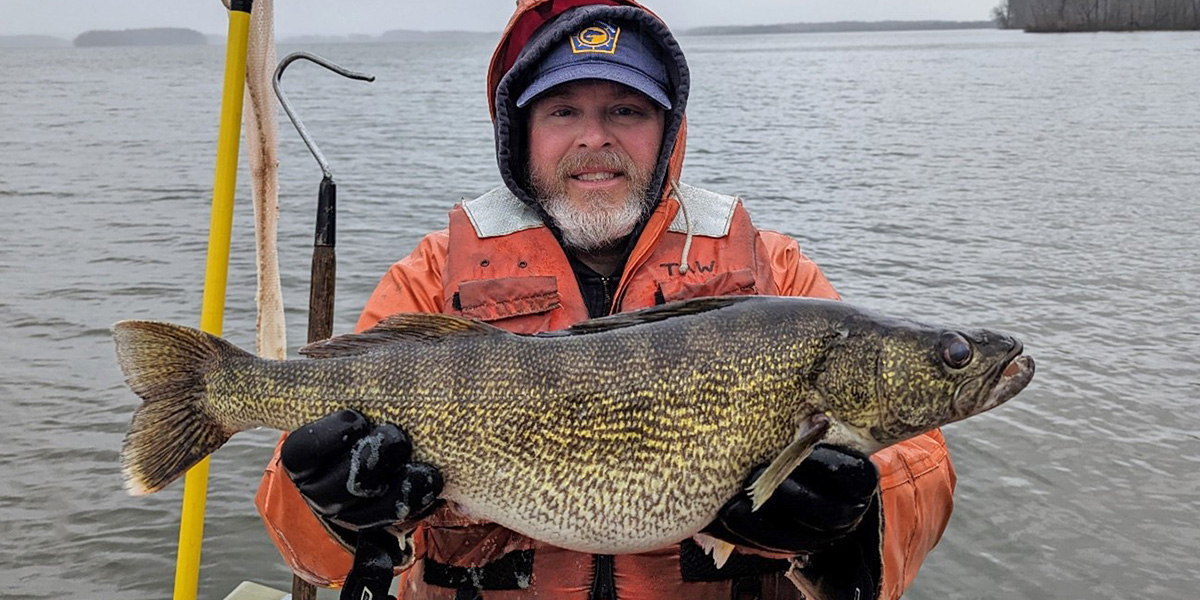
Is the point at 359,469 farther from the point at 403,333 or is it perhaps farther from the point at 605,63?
the point at 605,63

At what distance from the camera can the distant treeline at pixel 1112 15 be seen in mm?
94438

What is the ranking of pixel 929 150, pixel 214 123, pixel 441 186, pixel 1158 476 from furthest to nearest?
1. pixel 214 123
2. pixel 929 150
3. pixel 441 186
4. pixel 1158 476

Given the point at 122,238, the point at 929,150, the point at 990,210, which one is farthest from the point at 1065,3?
the point at 122,238

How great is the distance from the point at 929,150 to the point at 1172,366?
554 inches

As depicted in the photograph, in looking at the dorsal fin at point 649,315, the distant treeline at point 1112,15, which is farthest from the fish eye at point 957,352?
the distant treeline at point 1112,15

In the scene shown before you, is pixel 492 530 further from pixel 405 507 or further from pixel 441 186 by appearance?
pixel 441 186

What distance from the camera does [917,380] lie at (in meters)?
2.64

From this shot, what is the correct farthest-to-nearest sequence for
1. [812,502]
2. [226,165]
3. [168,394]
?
[226,165], [168,394], [812,502]

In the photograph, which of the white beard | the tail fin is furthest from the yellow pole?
the white beard

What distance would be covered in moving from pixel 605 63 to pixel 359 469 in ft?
5.93

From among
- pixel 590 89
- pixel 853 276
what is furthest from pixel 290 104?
pixel 853 276

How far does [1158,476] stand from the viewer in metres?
7.39

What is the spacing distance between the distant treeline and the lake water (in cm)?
7801

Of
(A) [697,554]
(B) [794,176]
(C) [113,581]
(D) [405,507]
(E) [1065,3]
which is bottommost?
(C) [113,581]
